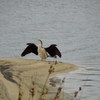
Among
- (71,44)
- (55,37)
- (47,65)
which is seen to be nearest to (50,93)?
(47,65)

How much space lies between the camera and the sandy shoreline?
1124cm

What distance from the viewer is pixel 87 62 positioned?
64.9ft

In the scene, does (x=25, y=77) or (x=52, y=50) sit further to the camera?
(x=52, y=50)

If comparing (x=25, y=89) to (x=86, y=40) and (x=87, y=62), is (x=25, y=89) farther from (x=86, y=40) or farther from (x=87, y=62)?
(x=86, y=40)

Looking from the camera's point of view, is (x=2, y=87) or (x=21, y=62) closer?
(x=2, y=87)

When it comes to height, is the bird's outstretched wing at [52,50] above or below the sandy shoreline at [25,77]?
above

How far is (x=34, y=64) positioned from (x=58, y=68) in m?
0.77

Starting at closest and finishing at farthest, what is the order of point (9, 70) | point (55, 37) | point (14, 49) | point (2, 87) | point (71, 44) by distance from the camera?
point (2, 87) < point (9, 70) < point (14, 49) < point (71, 44) < point (55, 37)

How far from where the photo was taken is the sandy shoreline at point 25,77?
36.9 feet

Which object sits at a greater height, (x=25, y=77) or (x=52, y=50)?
(x=52, y=50)

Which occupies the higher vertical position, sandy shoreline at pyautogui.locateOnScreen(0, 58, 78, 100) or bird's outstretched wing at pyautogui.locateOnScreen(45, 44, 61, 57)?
bird's outstretched wing at pyautogui.locateOnScreen(45, 44, 61, 57)

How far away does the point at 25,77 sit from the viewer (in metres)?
13.7

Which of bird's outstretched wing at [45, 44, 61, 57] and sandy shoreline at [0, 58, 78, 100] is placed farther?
bird's outstretched wing at [45, 44, 61, 57]

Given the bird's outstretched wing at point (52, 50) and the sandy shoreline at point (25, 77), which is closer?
the sandy shoreline at point (25, 77)
